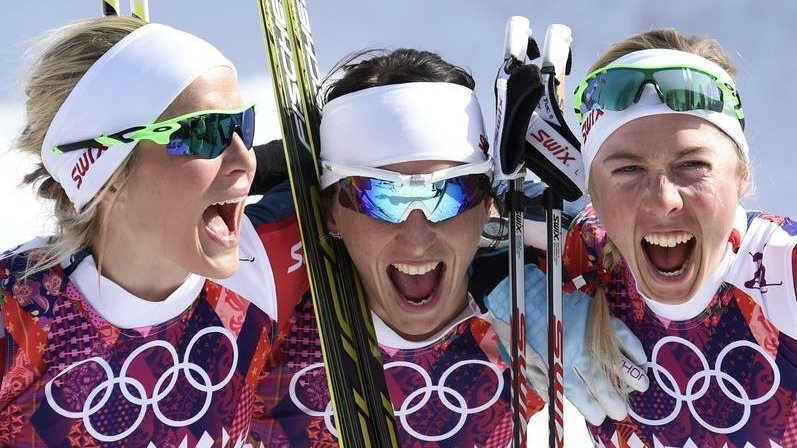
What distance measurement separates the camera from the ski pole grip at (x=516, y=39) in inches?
134

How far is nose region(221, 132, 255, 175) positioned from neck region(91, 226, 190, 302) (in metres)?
0.36

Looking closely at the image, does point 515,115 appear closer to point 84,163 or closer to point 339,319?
point 339,319

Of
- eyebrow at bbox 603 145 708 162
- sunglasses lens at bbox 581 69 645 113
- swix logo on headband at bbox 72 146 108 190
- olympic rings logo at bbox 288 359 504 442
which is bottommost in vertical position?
olympic rings logo at bbox 288 359 504 442

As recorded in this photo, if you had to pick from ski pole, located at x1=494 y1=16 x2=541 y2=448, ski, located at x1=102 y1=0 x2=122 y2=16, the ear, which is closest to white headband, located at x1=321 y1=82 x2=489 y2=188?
ski pole, located at x1=494 y1=16 x2=541 y2=448

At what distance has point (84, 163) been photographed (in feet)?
8.87

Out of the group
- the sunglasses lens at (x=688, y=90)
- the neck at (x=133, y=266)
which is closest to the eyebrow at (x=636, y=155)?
the sunglasses lens at (x=688, y=90)

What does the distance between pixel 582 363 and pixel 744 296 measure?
579mm

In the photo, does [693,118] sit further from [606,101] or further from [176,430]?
[176,430]

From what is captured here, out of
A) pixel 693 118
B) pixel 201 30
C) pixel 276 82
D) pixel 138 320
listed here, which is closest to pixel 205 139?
pixel 138 320

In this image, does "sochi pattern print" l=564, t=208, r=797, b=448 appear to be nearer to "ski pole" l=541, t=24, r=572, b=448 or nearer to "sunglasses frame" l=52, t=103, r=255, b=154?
"ski pole" l=541, t=24, r=572, b=448

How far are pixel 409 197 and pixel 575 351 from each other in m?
0.80

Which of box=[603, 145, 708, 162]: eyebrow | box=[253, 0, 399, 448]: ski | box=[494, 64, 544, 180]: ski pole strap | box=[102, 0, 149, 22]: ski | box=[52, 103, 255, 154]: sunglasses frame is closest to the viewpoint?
box=[52, 103, 255, 154]: sunglasses frame

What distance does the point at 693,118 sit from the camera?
9.23 ft

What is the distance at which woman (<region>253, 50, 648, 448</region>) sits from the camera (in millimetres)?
3076
